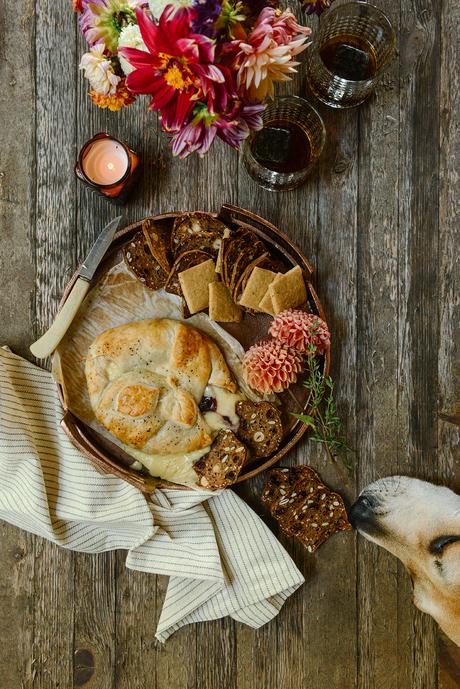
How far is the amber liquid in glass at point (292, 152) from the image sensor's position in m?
1.49

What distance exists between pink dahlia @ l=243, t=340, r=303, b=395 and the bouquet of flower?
22.2 inches

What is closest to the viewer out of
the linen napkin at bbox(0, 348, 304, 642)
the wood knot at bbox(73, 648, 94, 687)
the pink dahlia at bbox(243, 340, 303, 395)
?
the pink dahlia at bbox(243, 340, 303, 395)

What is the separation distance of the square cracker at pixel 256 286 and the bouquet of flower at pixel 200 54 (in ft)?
1.46

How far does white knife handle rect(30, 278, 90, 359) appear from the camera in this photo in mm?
1468

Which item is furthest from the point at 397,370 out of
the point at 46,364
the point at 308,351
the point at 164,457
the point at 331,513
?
→ the point at 46,364

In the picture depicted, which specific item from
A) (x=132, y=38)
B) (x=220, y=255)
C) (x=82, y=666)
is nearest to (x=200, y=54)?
(x=132, y=38)

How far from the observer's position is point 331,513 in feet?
5.24

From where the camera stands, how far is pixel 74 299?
1468 mm

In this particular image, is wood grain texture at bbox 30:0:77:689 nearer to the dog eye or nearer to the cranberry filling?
the cranberry filling

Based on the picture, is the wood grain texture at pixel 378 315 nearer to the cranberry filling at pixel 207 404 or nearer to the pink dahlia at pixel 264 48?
the cranberry filling at pixel 207 404

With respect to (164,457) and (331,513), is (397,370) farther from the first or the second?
(164,457)

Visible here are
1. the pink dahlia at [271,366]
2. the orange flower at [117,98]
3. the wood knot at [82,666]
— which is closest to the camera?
the orange flower at [117,98]

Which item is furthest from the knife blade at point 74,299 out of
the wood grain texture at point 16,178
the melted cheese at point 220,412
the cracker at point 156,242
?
the melted cheese at point 220,412

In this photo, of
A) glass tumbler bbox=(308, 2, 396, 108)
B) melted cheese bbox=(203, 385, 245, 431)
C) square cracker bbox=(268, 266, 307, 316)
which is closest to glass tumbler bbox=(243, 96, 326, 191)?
glass tumbler bbox=(308, 2, 396, 108)
